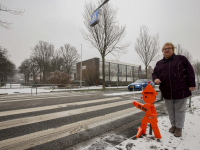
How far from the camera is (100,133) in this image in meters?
2.44

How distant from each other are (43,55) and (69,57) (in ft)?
28.9

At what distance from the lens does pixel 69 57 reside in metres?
42.7

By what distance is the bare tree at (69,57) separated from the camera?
136 feet

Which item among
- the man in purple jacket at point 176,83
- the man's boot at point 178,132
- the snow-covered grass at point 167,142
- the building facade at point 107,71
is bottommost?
the snow-covered grass at point 167,142

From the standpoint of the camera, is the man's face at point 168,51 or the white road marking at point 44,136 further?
the man's face at point 168,51

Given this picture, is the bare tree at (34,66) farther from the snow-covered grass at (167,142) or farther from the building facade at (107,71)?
the snow-covered grass at (167,142)

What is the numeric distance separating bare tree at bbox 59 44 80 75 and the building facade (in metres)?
3.33

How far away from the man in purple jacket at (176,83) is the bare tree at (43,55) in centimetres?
3749

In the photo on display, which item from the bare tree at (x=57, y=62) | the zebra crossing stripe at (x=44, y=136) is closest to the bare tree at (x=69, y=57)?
the bare tree at (x=57, y=62)

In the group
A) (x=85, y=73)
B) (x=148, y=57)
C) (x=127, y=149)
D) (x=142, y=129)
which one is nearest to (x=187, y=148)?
(x=142, y=129)

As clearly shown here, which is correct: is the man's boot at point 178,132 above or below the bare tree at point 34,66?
below

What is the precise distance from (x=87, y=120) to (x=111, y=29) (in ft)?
52.4

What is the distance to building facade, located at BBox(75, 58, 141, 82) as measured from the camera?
1087 inches

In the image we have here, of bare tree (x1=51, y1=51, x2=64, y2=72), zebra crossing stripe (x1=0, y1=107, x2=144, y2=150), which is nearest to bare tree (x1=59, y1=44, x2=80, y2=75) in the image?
bare tree (x1=51, y1=51, x2=64, y2=72)
